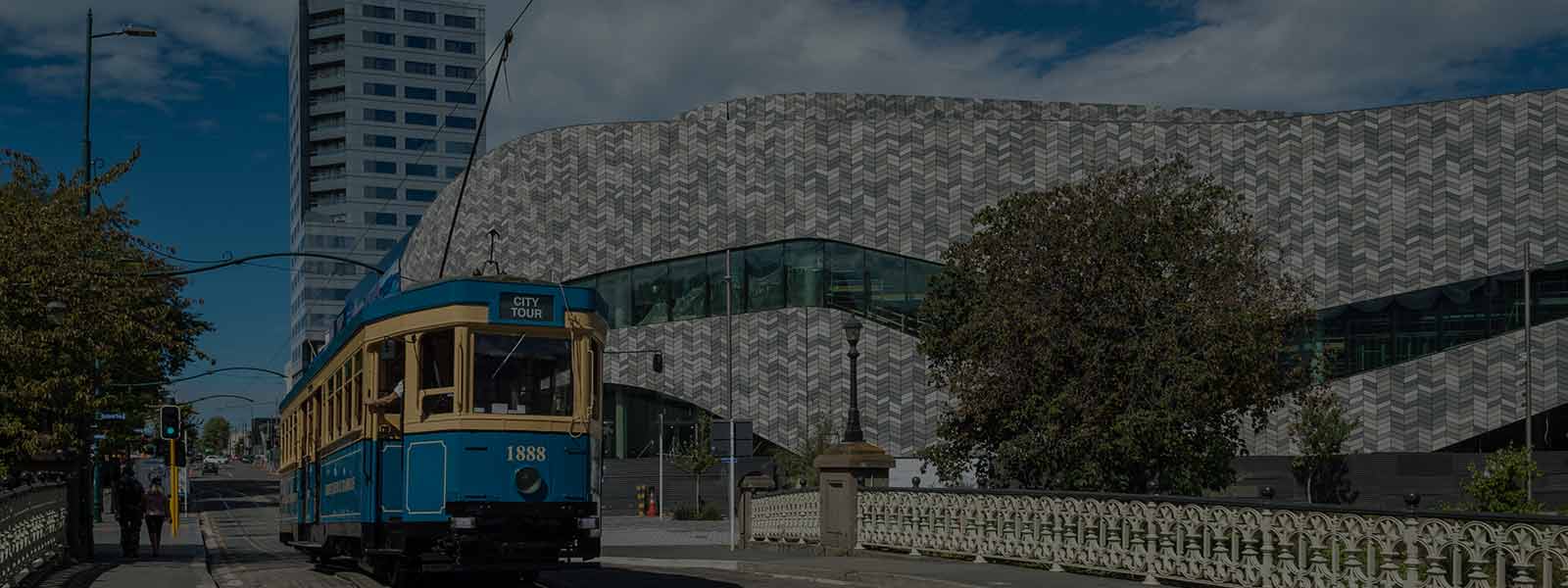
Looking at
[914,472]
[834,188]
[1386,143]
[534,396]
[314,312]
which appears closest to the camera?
[534,396]

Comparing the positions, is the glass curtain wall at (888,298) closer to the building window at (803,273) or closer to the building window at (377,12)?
the building window at (803,273)

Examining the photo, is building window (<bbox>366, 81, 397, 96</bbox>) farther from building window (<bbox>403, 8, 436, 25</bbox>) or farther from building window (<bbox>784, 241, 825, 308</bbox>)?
building window (<bbox>784, 241, 825, 308</bbox>)

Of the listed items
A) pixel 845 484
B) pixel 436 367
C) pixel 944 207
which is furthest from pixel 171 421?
pixel 944 207

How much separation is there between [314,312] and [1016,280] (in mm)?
132861

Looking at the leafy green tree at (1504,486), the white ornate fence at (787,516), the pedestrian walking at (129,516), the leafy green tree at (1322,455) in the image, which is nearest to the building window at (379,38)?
the leafy green tree at (1322,455)

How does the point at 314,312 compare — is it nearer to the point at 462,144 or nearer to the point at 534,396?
the point at 462,144

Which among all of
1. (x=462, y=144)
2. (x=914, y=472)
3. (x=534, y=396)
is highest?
(x=462, y=144)

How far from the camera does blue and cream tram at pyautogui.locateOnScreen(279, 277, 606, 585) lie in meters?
13.4

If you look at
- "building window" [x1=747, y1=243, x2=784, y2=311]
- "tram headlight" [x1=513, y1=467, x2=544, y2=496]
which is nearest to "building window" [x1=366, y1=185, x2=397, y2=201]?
"building window" [x1=747, y1=243, x2=784, y2=311]

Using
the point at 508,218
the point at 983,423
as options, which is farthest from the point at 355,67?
the point at 983,423

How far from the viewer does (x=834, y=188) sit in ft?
220

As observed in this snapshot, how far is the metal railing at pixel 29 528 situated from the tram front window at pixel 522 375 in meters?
5.65

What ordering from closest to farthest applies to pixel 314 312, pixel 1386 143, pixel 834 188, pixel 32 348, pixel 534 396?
pixel 534 396
pixel 32 348
pixel 1386 143
pixel 834 188
pixel 314 312

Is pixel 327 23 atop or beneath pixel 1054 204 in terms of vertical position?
atop
